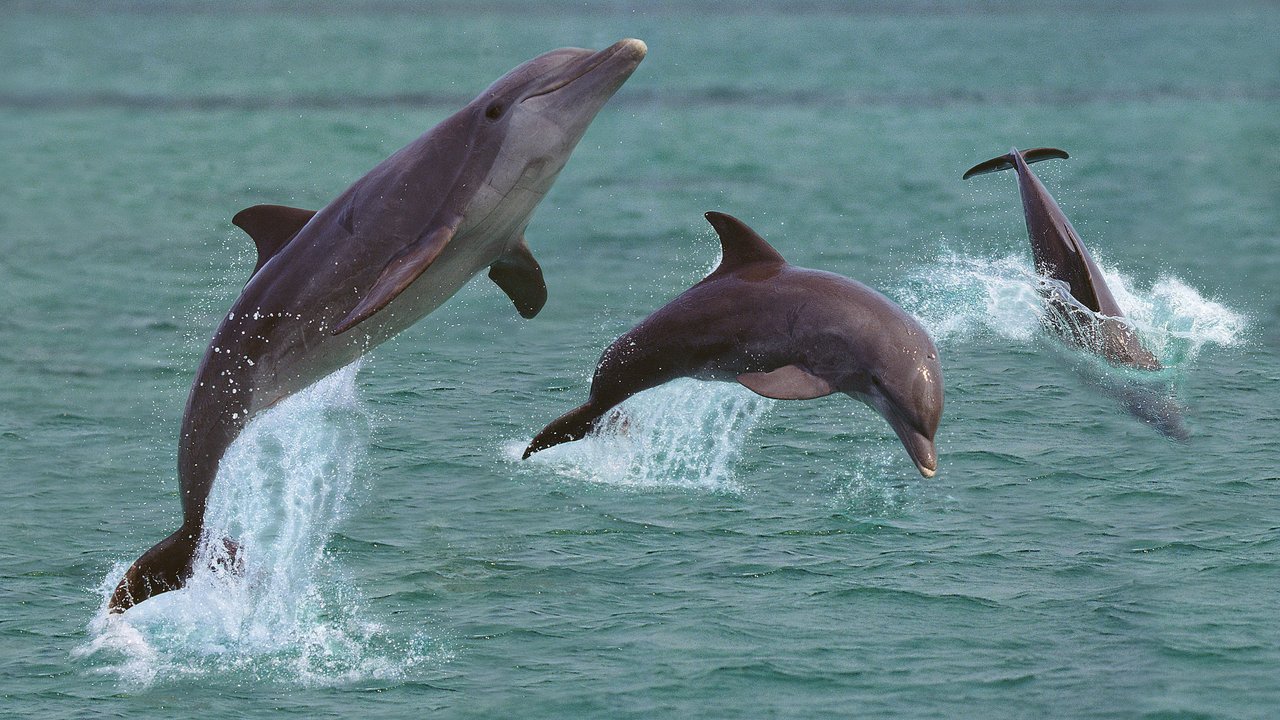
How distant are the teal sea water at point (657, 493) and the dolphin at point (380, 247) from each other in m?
0.74

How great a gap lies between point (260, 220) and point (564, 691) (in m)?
4.02

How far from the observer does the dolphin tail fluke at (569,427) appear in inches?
580

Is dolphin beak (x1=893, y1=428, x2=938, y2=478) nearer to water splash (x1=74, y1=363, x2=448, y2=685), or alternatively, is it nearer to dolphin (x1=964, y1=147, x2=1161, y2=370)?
water splash (x1=74, y1=363, x2=448, y2=685)

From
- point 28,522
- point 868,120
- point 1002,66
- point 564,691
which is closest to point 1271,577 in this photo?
point 564,691

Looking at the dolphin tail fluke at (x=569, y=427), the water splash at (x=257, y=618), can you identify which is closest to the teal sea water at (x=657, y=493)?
the water splash at (x=257, y=618)

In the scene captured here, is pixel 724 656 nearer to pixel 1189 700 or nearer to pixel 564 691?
pixel 564 691

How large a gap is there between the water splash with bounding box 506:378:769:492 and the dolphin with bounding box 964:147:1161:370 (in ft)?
10.1

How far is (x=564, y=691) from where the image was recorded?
11.5m

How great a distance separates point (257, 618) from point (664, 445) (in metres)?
4.76

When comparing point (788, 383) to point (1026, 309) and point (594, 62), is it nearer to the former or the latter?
point (594, 62)

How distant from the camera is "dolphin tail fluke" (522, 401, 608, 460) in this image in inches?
580

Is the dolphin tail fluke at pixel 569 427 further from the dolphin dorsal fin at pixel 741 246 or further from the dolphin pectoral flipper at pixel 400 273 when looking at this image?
the dolphin pectoral flipper at pixel 400 273

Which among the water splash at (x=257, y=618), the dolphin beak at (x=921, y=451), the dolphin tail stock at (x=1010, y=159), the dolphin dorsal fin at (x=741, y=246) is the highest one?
the dolphin tail stock at (x=1010, y=159)

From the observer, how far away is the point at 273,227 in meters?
13.0
